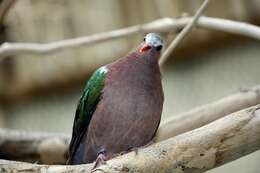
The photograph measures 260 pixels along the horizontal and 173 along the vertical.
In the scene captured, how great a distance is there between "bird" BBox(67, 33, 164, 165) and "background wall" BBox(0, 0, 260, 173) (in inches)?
57.9

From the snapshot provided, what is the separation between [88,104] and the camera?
1788 millimetres

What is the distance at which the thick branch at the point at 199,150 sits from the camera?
1.37 m

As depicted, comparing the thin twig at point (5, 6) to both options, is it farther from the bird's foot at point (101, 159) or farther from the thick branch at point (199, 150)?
the thick branch at point (199, 150)

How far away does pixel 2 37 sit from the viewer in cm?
360

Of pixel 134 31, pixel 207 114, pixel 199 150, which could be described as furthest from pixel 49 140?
pixel 199 150

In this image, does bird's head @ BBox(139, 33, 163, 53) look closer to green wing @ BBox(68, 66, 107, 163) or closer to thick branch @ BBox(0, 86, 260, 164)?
green wing @ BBox(68, 66, 107, 163)

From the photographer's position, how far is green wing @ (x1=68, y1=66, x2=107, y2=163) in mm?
1759

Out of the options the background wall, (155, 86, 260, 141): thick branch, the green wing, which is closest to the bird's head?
the green wing

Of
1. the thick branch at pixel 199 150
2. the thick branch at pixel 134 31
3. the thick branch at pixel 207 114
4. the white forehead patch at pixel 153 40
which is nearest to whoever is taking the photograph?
the thick branch at pixel 199 150

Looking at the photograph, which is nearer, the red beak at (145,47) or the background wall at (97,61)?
the red beak at (145,47)

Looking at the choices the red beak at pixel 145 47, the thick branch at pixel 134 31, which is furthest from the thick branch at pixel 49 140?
the red beak at pixel 145 47

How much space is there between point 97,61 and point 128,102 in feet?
6.04

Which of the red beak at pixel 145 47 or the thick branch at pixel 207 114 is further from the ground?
the thick branch at pixel 207 114

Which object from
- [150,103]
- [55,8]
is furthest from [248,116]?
[55,8]
